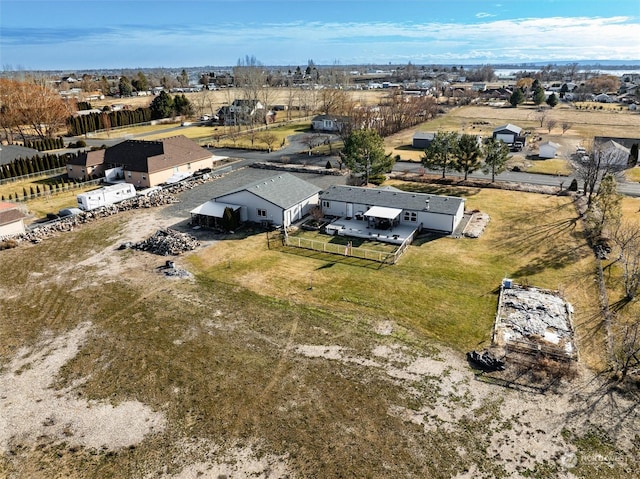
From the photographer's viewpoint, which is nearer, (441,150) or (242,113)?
(441,150)

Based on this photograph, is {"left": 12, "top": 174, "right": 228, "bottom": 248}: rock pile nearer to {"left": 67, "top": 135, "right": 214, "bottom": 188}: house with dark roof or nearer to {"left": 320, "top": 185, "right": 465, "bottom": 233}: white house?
{"left": 67, "top": 135, "right": 214, "bottom": 188}: house with dark roof

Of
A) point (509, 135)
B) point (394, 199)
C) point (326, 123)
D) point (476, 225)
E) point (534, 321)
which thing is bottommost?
point (534, 321)

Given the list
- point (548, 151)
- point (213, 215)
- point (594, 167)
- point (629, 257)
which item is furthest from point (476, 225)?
point (548, 151)

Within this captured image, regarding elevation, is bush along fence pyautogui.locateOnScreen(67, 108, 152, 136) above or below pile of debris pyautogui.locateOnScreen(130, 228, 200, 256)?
above

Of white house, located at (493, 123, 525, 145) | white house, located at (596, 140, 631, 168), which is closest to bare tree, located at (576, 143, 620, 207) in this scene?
white house, located at (596, 140, 631, 168)

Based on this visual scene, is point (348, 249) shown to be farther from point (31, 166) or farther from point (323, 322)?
point (31, 166)

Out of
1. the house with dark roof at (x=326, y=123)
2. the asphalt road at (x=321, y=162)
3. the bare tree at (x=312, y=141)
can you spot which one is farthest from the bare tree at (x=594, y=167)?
the house with dark roof at (x=326, y=123)

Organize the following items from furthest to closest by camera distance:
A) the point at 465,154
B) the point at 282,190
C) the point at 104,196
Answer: the point at 465,154 → the point at 104,196 → the point at 282,190
